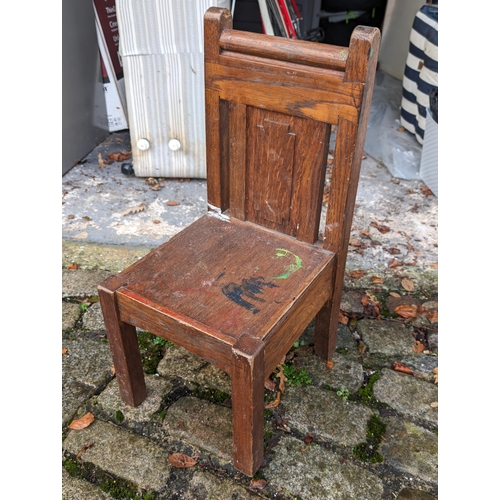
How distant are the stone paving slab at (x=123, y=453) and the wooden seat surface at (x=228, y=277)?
669mm

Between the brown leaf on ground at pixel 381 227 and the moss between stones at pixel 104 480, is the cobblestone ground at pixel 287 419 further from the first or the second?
the brown leaf on ground at pixel 381 227

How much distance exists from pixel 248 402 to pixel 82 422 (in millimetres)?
895

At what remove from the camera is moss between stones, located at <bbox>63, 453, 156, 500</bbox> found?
77.4 inches

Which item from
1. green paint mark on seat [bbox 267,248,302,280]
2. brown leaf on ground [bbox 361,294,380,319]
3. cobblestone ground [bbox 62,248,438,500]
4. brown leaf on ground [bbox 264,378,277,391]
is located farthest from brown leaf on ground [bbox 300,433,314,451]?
brown leaf on ground [bbox 361,294,380,319]

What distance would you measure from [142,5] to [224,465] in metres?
2.73

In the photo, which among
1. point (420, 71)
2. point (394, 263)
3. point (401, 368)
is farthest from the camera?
point (420, 71)

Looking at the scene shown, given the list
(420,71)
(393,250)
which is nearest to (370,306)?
(393,250)

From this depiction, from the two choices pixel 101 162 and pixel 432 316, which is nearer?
pixel 432 316

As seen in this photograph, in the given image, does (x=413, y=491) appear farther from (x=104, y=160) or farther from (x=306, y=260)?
(x=104, y=160)

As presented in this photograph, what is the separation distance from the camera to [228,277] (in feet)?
6.54

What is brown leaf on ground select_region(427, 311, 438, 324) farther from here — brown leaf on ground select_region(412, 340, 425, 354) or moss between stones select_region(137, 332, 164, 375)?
moss between stones select_region(137, 332, 164, 375)

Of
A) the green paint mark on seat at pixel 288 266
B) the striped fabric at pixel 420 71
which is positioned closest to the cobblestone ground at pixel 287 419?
the green paint mark on seat at pixel 288 266

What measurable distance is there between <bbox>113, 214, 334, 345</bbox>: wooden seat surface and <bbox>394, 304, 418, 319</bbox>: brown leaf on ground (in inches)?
31.4

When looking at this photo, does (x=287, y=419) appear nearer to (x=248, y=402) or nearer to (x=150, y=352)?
(x=248, y=402)
